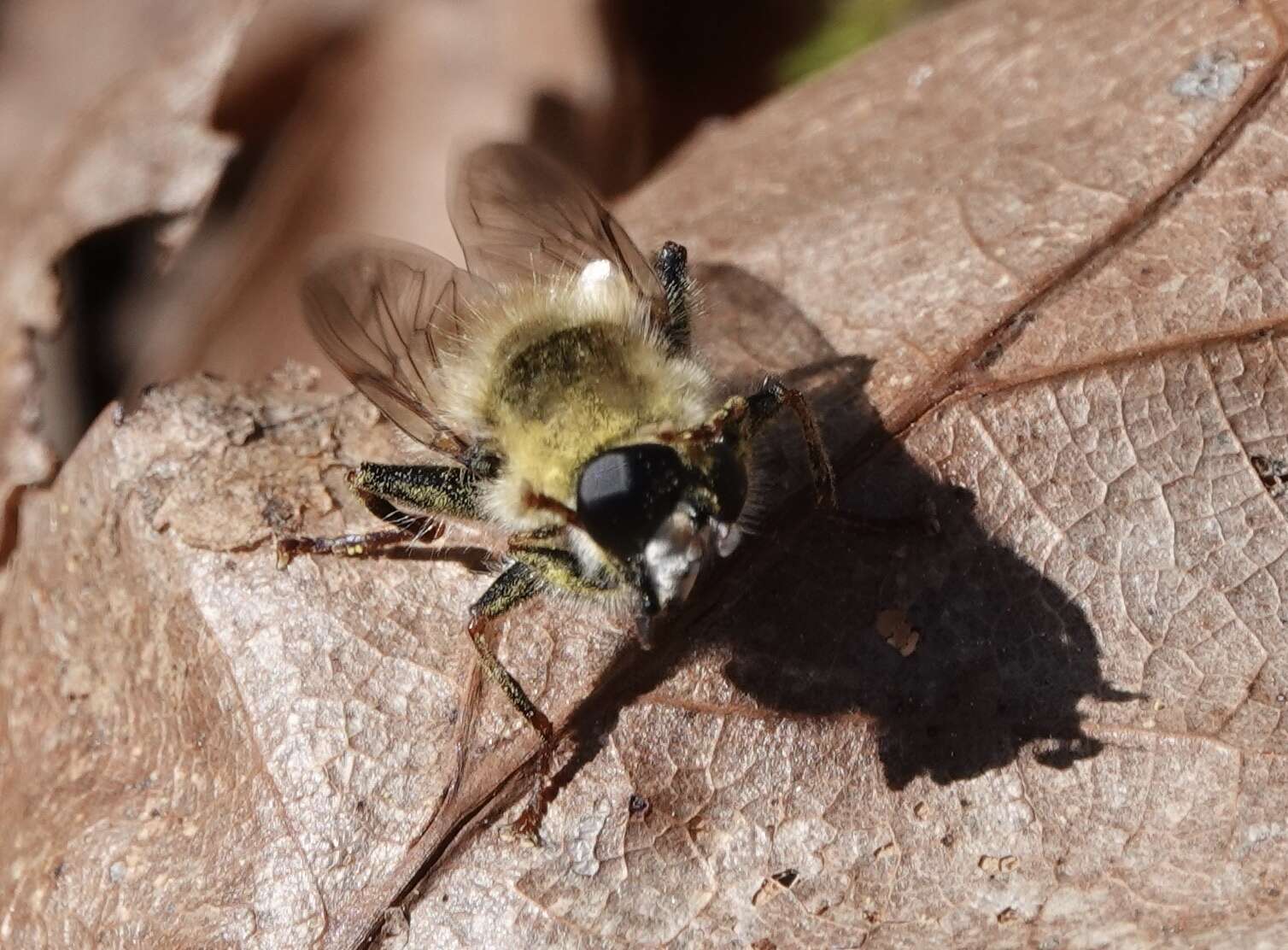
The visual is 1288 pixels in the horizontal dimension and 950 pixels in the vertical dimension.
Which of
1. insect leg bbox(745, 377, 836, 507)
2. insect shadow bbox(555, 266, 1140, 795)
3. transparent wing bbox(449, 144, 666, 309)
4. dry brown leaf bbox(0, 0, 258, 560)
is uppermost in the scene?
dry brown leaf bbox(0, 0, 258, 560)

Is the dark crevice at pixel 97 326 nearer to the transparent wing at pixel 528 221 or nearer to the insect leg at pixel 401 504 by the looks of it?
the transparent wing at pixel 528 221

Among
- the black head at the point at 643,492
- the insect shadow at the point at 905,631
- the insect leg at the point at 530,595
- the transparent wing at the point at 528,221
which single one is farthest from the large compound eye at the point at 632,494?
the transparent wing at the point at 528,221

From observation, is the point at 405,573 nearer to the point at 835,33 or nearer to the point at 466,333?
the point at 466,333

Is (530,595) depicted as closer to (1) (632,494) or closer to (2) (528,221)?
(1) (632,494)

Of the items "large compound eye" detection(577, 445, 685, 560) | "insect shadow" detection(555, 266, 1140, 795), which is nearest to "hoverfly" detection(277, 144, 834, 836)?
"large compound eye" detection(577, 445, 685, 560)

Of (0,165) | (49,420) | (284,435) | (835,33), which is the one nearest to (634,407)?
(284,435)

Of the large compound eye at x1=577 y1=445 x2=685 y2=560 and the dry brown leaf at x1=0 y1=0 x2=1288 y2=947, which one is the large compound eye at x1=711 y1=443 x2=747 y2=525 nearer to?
the large compound eye at x1=577 y1=445 x2=685 y2=560
